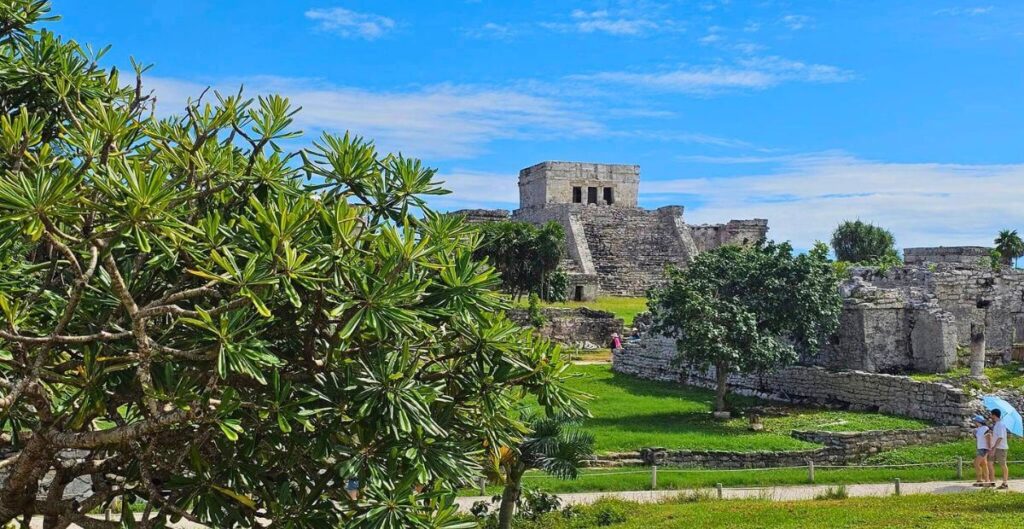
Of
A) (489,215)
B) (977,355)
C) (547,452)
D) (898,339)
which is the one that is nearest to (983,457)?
(547,452)

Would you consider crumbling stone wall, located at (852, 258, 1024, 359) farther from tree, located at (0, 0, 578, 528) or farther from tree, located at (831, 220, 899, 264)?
tree, located at (831, 220, 899, 264)

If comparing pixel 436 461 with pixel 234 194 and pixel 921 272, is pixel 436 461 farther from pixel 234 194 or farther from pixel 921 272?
pixel 921 272

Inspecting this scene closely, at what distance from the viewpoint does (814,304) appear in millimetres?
22312

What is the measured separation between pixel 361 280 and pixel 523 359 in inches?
56.6

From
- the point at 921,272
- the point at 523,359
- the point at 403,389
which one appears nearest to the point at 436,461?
the point at 403,389

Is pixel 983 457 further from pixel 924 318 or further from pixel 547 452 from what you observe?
pixel 924 318

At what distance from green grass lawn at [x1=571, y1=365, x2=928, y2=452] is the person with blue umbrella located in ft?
11.9

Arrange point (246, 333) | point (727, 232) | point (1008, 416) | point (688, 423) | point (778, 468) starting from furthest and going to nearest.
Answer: point (727, 232)
point (688, 423)
point (778, 468)
point (1008, 416)
point (246, 333)

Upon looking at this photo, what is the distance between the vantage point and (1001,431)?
568 inches

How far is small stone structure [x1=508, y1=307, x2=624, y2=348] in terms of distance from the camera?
36.3m

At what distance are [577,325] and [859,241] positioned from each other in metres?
45.3

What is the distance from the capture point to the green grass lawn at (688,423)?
1856 cm

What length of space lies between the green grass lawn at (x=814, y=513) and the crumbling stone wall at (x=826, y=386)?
6.84 metres

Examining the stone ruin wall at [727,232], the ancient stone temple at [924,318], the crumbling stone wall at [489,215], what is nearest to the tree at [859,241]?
the stone ruin wall at [727,232]
